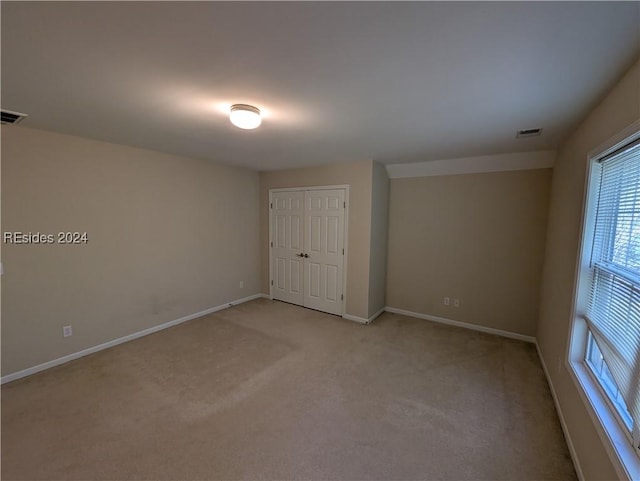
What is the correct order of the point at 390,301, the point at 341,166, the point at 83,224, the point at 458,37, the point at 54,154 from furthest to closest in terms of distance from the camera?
the point at 390,301 < the point at 341,166 < the point at 83,224 < the point at 54,154 < the point at 458,37

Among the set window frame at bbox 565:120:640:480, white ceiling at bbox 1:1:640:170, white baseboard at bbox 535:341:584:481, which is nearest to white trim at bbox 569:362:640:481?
window frame at bbox 565:120:640:480

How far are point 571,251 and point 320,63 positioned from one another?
2395mm

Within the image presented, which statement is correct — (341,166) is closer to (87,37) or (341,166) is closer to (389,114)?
(389,114)

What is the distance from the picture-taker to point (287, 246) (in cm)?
477

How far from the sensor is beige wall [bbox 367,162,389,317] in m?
3.91

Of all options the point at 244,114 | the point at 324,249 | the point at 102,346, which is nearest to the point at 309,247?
the point at 324,249

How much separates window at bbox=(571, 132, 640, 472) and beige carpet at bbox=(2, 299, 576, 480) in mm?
608

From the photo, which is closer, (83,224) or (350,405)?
(350,405)

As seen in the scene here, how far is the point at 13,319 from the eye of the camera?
100 inches

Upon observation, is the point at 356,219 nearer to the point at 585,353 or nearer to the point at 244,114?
the point at 244,114

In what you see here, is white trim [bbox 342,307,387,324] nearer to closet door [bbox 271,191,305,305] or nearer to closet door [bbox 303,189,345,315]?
closet door [bbox 303,189,345,315]

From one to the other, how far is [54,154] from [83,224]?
0.72 meters

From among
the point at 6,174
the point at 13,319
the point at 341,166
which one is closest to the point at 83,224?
the point at 6,174

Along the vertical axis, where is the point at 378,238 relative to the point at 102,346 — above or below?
above
